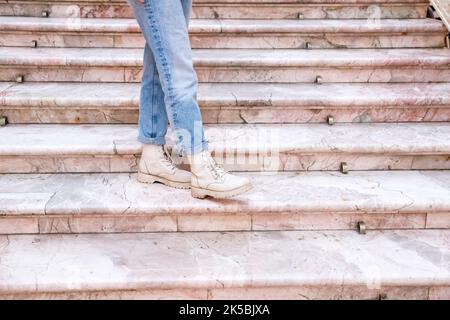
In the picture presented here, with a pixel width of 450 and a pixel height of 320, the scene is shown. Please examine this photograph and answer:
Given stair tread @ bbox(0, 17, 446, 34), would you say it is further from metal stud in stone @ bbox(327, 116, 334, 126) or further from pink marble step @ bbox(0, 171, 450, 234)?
pink marble step @ bbox(0, 171, 450, 234)

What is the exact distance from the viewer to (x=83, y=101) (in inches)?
92.7

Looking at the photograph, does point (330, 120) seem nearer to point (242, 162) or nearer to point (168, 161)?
point (242, 162)

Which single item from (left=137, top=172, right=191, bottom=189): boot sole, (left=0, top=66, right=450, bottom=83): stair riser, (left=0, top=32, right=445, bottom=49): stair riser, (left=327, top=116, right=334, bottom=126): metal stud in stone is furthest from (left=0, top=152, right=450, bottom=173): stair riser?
(left=0, top=32, right=445, bottom=49): stair riser

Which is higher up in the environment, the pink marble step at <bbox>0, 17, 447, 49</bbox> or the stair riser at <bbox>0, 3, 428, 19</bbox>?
the stair riser at <bbox>0, 3, 428, 19</bbox>

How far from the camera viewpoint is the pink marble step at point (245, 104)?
2.37 m

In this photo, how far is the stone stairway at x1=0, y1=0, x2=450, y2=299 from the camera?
5.78 feet

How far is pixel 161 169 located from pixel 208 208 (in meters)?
0.30

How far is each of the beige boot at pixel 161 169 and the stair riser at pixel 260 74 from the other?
79cm

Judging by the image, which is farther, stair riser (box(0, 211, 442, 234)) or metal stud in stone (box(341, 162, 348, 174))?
metal stud in stone (box(341, 162, 348, 174))

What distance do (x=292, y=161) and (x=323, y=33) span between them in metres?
1.12

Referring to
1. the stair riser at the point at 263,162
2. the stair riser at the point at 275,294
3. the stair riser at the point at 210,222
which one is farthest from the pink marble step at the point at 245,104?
the stair riser at the point at 275,294

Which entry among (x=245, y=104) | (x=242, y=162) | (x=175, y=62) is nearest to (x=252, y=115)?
(x=245, y=104)
